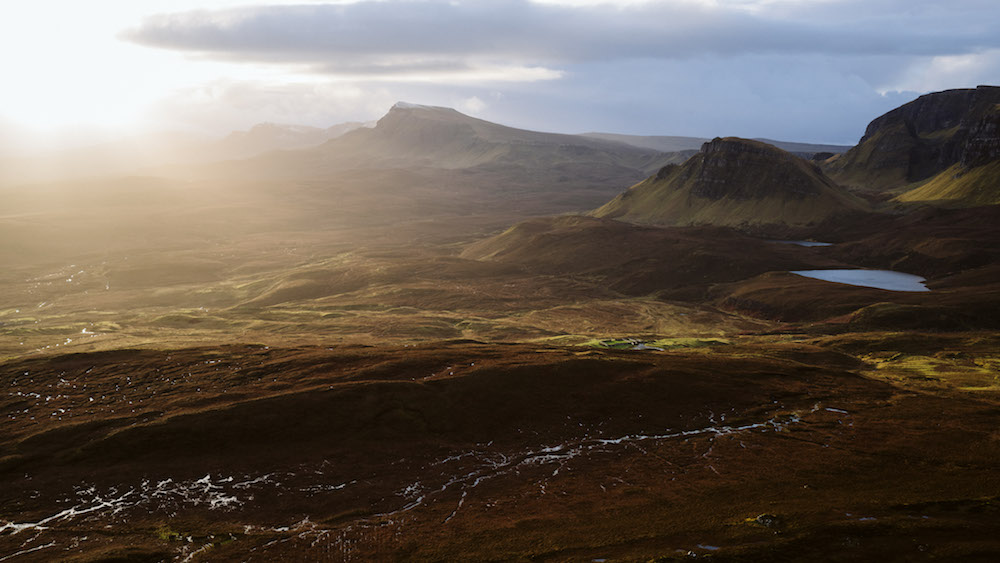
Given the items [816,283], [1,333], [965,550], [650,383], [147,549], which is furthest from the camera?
[816,283]

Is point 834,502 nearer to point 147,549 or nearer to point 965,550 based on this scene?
point 965,550

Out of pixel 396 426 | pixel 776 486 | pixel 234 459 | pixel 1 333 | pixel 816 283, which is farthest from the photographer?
pixel 816 283

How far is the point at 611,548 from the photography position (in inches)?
1820

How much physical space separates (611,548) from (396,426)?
34973 millimetres

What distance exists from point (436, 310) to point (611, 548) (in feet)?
479

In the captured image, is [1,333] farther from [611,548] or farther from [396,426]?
[611,548]

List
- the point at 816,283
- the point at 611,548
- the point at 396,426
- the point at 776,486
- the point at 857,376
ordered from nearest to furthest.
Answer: the point at 611,548 < the point at 776,486 < the point at 396,426 < the point at 857,376 < the point at 816,283

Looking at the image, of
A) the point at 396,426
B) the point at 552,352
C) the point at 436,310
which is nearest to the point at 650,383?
the point at 552,352

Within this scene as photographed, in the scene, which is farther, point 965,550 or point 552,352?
point 552,352

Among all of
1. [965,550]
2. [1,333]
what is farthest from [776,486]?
[1,333]

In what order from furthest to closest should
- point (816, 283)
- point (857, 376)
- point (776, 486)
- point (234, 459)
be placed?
point (816, 283) → point (857, 376) → point (234, 459) → point (776, 486)

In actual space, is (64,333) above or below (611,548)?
below

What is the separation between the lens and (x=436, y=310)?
189500 mm

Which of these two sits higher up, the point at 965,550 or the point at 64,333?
the point at 965,550
